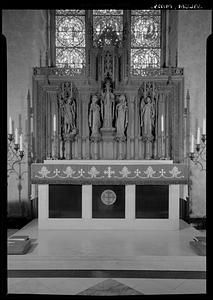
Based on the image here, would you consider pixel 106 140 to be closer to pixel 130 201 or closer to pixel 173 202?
pixel 130 201

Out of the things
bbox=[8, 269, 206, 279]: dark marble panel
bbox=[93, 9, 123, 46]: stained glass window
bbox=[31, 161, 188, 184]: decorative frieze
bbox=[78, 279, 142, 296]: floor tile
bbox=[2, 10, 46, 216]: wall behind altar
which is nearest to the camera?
bbox=[78, 279, 142, 296]: floor tile

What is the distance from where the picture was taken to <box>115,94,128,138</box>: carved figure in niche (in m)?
6.82

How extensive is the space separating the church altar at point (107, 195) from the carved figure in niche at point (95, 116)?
1187 millimetres

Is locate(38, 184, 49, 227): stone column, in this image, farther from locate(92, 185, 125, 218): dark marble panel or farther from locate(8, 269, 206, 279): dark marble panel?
locate(8, 269, 206, 279): dark marble panel

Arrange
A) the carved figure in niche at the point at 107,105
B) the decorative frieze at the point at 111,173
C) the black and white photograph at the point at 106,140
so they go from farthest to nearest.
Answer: the carved figure in niche at the point at 107,105
the decorative frieze at the point at 111,173
the black and white photograph at the point at 106,140

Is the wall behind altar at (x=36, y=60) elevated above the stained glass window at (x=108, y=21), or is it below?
below

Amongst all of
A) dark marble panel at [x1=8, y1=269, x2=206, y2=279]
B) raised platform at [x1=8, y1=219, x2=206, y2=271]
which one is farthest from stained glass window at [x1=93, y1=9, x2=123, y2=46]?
dark marble panel at [x1=8, y1=269, x2=206, y2=279]

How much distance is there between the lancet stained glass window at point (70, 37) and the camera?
25.7ft

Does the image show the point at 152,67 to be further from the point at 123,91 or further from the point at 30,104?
the point at 30,104

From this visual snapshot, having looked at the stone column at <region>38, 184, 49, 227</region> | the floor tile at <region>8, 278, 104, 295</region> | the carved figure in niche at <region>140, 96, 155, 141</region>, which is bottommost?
the floor tile at <region>8, 278, 104, 295</region>

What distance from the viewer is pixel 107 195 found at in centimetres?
594

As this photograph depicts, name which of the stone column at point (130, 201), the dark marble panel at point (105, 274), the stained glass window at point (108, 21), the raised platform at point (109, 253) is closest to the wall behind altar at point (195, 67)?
the stained glass window at point (108, 21)

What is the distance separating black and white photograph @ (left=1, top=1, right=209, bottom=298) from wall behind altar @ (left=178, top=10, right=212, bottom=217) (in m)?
0.02

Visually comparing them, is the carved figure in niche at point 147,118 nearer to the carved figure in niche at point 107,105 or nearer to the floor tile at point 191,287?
the carved figure in niche at point 107,105
